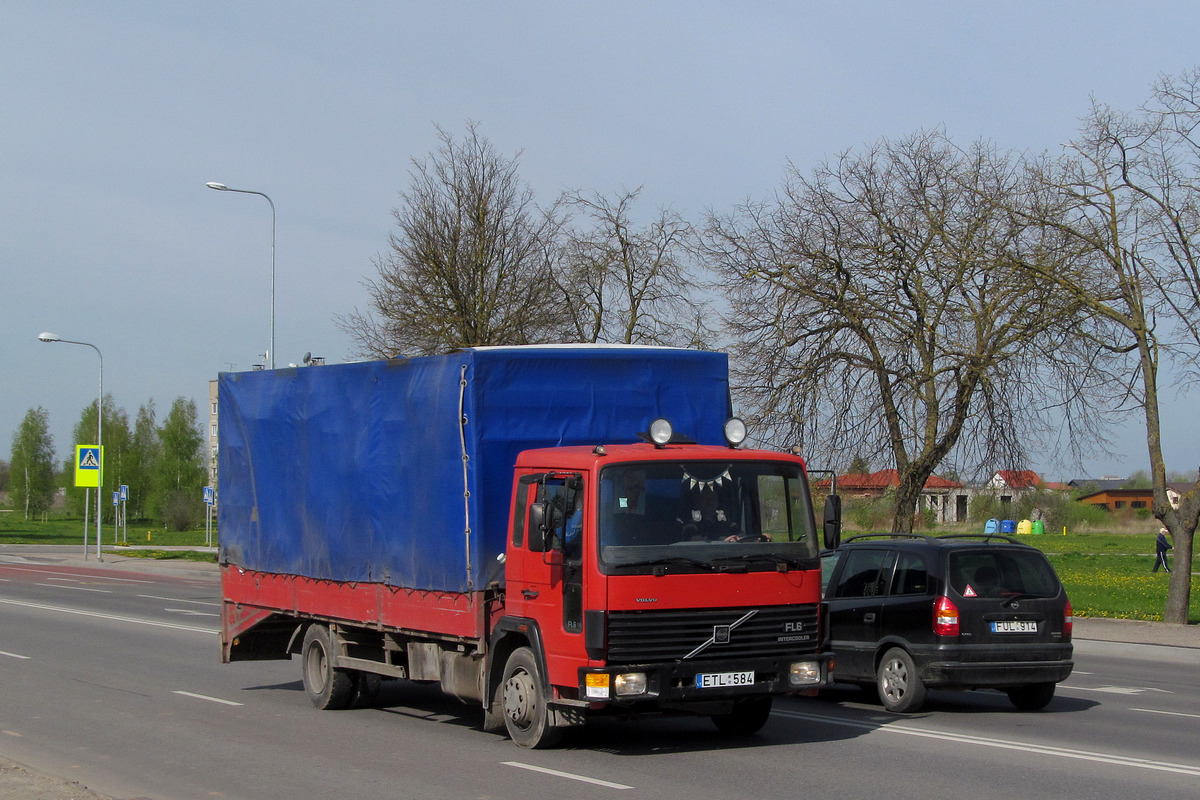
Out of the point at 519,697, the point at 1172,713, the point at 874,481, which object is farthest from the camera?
the point at 874,481

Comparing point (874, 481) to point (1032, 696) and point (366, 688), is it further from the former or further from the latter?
point (366, 688)

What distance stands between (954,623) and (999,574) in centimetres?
77

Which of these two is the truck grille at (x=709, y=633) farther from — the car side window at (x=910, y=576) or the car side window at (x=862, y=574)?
the car side window at (x=862, y=574)

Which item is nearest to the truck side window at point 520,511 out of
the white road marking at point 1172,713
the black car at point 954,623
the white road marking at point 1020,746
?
the white road marking at point 1020,746

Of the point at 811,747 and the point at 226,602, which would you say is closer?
the point at 811,747

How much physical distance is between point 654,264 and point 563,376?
1875 cm

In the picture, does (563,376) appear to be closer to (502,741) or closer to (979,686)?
(502,741)

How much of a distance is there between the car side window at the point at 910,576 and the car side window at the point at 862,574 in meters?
0.18

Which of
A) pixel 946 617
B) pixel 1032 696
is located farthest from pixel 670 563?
pixel 1032 696

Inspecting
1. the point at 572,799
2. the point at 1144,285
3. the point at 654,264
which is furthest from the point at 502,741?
the point at 654,264

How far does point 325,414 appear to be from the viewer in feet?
37.7

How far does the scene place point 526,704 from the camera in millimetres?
9078

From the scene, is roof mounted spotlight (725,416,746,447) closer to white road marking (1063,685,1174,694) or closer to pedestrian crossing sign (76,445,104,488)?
white road marking (1063,685,1174,694)

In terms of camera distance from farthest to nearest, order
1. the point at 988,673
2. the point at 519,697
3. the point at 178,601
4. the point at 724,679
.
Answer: the point at 178,601, the point at 988,673, the point at 519,697, the point at 724,679
